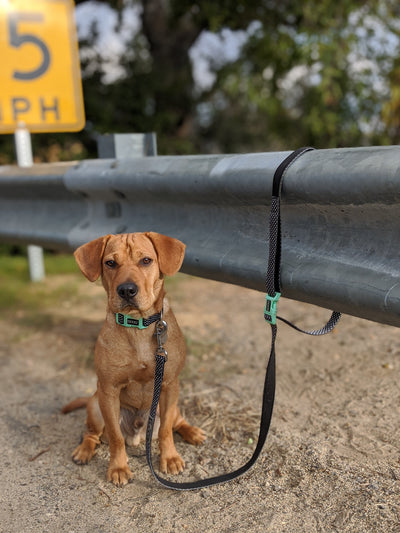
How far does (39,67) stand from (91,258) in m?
2.91

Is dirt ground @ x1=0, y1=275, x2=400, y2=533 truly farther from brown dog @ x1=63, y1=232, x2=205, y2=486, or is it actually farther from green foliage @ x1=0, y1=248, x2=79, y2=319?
green foliage @ x1=0, y1=248, x2=79, y2=319

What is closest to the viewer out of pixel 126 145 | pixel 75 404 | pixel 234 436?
pixel 234 436

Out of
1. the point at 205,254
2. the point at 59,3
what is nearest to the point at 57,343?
the point at 205,254

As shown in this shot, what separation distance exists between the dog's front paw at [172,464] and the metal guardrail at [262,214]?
0.88 m

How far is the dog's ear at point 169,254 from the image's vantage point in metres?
2.35

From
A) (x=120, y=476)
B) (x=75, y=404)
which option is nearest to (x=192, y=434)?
(x=120, y=476)

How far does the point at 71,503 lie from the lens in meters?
2.09

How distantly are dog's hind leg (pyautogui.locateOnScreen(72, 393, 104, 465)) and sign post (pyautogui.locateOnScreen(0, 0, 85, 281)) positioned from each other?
2.80 metres

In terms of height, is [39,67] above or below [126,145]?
above

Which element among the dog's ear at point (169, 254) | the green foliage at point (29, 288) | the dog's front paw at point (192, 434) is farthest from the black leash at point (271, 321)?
the green foliage at point (29, 288)

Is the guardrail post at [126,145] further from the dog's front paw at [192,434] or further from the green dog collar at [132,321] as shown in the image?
the dog's front paw at [192,434]

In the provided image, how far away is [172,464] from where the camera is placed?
2338 mm

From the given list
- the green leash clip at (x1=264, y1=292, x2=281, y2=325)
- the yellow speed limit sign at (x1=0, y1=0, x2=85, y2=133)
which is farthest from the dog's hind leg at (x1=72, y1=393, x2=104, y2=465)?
the yellow speed limit sign at (x1=0, y1=0, x2=85, y2=133)

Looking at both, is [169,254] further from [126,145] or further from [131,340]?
[126,145]
